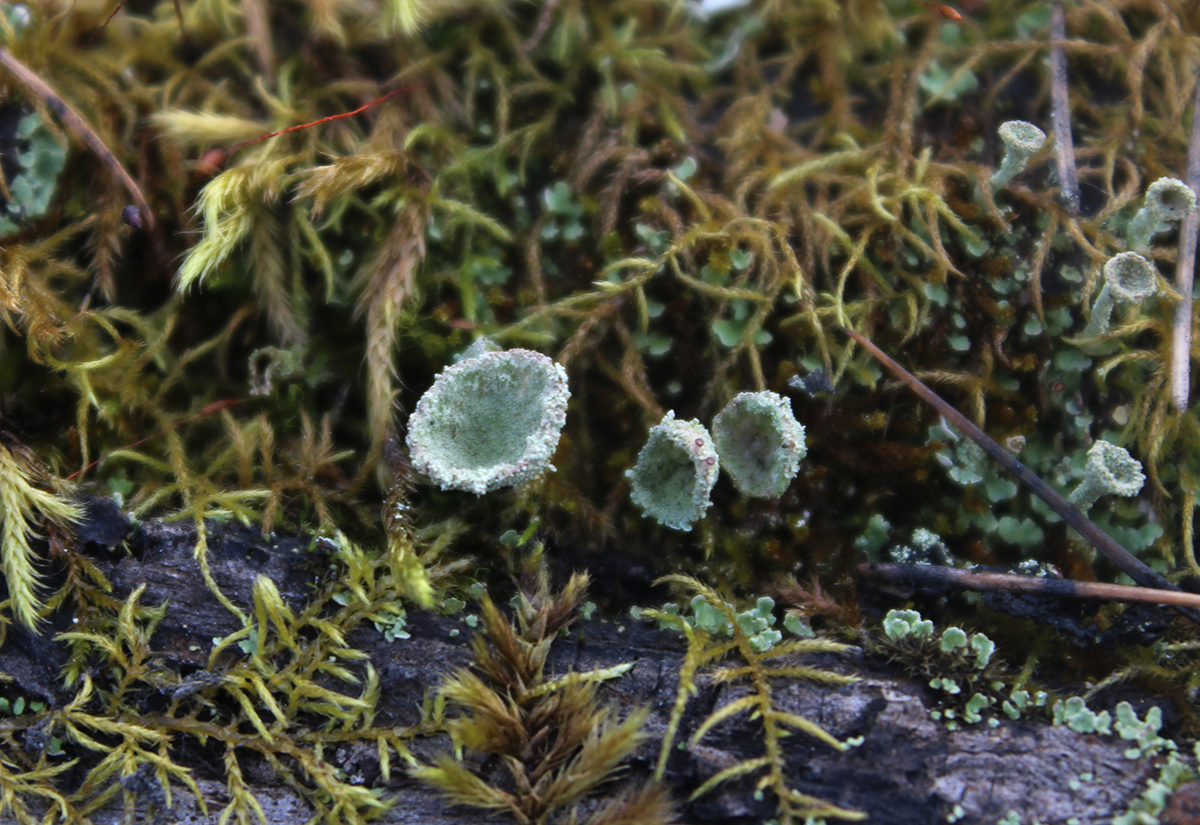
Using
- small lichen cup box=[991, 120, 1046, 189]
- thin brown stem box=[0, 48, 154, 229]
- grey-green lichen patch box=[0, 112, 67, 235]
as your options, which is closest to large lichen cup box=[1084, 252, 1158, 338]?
small lichen cup box=[991, 120, 1046, 189]

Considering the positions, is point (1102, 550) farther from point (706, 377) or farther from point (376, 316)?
point (376, 316)

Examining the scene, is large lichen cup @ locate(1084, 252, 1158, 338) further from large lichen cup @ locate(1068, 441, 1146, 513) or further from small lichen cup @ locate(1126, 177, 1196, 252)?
large lichen cup @ locate(1068, 441, 1146, 513)

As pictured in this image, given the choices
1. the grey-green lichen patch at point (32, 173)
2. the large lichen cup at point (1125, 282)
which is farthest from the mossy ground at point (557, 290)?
the large lichen cup at point (1125, 282)

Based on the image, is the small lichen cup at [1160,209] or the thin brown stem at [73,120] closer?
the small lichen cup at [1160,209]

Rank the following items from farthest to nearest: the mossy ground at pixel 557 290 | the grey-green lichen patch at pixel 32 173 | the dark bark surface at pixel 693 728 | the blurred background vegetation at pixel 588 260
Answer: the grey-green lichen patch at pixel 32 173 < the blurred background vegetation at pixel 588 260 < the mossy ground at pixel 557 290 < the dark bark surface at pixel 693 728

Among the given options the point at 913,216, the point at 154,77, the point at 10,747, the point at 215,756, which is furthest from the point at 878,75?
the point at 10,747

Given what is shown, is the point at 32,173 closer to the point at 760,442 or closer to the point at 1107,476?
the point at 760,442

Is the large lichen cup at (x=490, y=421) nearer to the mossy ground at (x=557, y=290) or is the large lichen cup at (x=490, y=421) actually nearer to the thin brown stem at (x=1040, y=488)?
the mossy ground at (x=557, y=290)

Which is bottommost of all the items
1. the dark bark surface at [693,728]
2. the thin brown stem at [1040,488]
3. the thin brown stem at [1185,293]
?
the dark bark surface at [693,728]
